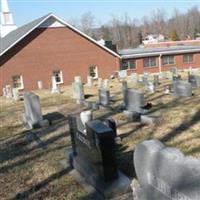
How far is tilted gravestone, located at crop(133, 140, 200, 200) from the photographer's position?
3.91 meters

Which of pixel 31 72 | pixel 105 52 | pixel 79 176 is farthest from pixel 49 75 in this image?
pixel 79 176

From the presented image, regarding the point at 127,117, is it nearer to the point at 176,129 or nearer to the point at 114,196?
the point at 176,129

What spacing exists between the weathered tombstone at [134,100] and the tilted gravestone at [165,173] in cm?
859

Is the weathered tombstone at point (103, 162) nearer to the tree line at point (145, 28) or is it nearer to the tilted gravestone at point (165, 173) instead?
the tilted gravestone at point (165, 173)

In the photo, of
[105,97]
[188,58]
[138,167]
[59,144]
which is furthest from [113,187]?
[188,58]

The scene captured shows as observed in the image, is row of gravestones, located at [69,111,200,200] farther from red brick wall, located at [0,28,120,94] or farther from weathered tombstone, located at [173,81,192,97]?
red brick wall, located at [0,28,120,94]

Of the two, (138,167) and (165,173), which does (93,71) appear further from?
(165,173)

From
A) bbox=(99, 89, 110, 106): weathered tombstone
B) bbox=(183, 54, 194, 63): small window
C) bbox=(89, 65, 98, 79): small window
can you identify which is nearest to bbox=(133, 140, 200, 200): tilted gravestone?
bbox=(99, 89, 110, 106): weathered tombstone

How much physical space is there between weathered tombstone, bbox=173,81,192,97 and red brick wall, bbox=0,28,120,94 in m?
15.4

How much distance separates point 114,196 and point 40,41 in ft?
81.2

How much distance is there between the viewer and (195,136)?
33.4 feet

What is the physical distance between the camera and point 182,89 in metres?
17.4

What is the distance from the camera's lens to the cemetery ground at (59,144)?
7770 mm

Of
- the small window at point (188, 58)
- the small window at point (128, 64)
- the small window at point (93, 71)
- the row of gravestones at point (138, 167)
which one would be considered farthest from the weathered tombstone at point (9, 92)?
the small window at point (188, 58)
